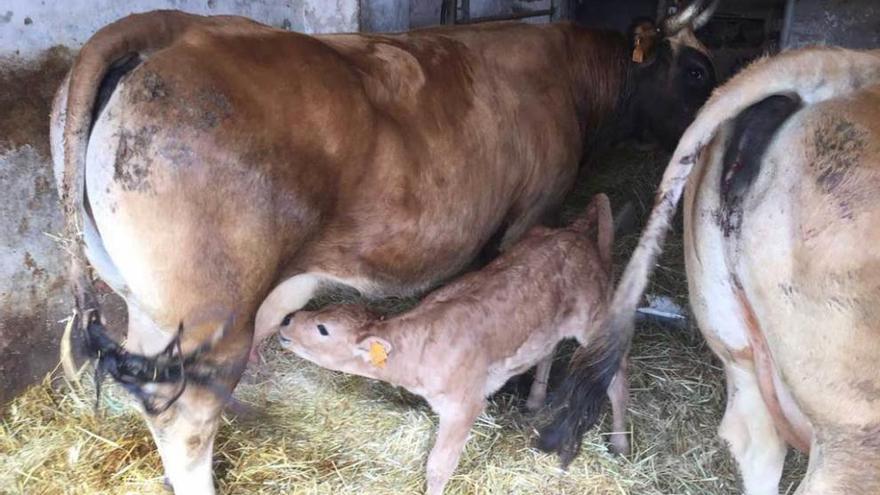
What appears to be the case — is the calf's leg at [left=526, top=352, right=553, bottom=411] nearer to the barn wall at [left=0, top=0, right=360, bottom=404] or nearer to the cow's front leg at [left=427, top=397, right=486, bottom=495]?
the cow's front leg at [left=427, top=397, right=486, bottom=495]

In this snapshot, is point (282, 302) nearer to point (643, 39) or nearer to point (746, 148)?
point (746, 148)

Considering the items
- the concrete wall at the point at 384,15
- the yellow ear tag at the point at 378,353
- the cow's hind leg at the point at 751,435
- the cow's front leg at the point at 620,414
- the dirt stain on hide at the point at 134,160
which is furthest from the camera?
the concrete wall at the point at 384,15

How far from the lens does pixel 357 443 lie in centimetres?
407

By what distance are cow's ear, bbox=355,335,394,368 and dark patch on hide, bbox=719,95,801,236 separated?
1.55 metres

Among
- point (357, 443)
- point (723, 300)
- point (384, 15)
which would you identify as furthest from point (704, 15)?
point (357, 443)

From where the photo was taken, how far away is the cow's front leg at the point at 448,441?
139 inches

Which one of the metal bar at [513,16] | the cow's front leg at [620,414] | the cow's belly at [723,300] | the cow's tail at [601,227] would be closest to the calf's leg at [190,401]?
the cow's belly at [723,300]

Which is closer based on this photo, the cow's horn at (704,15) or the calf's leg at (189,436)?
the calf's leg at (189,436)

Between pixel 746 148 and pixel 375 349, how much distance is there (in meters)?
1.75

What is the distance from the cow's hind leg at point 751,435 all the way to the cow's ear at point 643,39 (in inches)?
116

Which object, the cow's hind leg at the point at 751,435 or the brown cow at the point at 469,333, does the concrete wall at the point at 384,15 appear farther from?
the cow's hind leg at the point at 751,435

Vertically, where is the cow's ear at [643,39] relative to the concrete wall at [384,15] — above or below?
below

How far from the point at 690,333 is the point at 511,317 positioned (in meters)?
1.72

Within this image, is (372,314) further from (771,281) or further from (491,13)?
(491,13)
